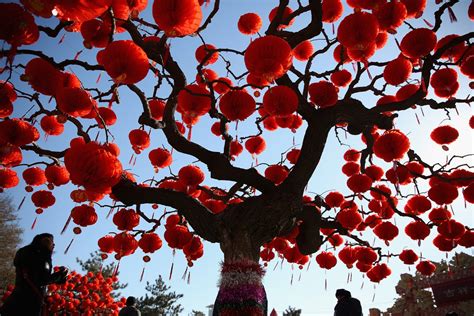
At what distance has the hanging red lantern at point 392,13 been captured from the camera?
4281 mm

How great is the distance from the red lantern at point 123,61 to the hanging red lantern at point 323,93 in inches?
106

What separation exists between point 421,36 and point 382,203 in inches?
161

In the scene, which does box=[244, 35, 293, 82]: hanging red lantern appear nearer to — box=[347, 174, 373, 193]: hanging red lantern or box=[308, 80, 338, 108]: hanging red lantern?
box=[308, 80, 338, 108]: hanging red lantern

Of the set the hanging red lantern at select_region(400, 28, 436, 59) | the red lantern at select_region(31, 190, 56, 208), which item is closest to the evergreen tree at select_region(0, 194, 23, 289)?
the red lantern at select_region(31, 190, 56, 208)

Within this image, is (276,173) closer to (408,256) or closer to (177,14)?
(177,14)

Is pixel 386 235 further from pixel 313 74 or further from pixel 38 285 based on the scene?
pixel 38 285

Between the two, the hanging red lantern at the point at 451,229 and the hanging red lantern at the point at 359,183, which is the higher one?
the hanging red lantern at the point at 359,183

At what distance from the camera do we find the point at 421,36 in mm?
4121

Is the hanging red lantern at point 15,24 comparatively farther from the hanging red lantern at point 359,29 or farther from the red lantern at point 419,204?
the red lantern at point 419,204

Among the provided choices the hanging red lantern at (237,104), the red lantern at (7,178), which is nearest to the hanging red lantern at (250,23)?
the hanging red lantern at (237,104)

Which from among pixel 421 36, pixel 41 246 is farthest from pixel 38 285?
pixel 421 36

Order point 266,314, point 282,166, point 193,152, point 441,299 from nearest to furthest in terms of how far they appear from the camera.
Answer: point 266,314 < point 193,152 < point 282,166 < point 441,299

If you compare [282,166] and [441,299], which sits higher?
[282,166]

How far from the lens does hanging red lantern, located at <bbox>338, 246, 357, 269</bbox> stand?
24.1ft
